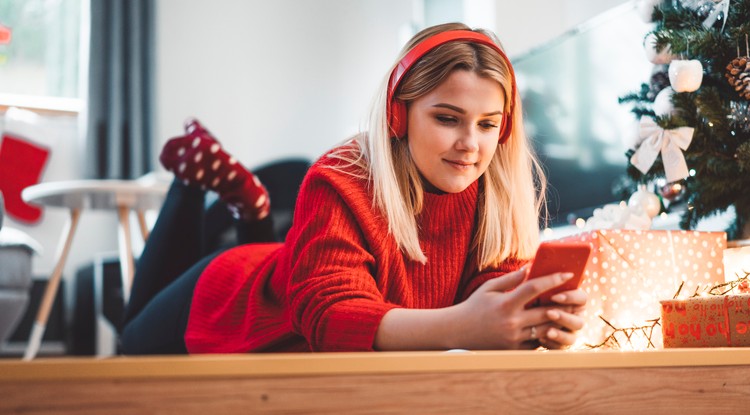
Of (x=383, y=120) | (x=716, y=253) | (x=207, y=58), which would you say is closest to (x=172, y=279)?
(x=383, y=120)

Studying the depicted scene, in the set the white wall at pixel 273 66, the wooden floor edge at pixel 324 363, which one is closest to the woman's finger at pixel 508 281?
the wooden floor edge at pixel 324 363

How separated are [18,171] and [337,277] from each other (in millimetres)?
2896

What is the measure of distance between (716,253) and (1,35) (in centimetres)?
331

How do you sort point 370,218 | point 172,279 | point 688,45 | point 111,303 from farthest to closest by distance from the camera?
point 111,303 → point 172,279 → point 688,45 → point 370,218

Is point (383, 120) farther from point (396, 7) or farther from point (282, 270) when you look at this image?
point (396, 7)

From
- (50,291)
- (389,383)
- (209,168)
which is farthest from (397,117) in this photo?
(50,291)

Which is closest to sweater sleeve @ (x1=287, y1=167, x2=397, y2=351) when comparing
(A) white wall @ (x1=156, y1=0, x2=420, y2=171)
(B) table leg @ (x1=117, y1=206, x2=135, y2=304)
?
(B) table leg @ (x1=117, y1=206, x2=135, y2=304)

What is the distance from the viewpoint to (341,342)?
758mm

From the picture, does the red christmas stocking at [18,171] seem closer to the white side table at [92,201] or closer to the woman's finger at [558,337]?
the white side table at [92,201]

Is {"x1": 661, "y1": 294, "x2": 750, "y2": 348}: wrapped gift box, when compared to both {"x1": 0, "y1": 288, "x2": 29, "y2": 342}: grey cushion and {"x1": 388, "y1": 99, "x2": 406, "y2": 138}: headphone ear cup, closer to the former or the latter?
{"x1": 388, "y1": 99, "x2": 406, "y2": 138}: headphone ear cup

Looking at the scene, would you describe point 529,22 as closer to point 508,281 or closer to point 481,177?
point 481,177

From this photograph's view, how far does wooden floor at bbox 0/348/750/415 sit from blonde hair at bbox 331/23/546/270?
14.7 inches

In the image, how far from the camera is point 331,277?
2.64 ft

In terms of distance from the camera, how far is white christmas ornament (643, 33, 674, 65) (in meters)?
1.33
